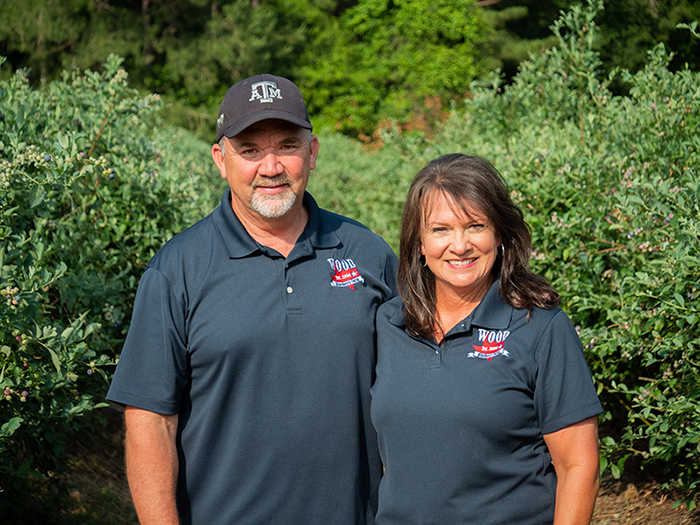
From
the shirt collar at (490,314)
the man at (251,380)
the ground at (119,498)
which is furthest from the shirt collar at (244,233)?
the ground at (119,498)

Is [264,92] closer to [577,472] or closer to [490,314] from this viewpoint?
[490,314]

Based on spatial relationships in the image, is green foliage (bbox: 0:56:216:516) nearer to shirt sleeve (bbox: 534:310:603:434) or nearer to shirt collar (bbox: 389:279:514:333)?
shirt collar (bbox: 389:279:514:333)

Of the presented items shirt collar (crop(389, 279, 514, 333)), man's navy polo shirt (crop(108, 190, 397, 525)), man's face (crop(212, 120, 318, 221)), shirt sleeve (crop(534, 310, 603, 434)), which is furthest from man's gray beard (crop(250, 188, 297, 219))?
shirt sleeve (crop(534, 310, 603, 434))

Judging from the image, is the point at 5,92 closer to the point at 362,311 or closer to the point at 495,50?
the point at 362,311

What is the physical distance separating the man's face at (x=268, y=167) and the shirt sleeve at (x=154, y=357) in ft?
1.55

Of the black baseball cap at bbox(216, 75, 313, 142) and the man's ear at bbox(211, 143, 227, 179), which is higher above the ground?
the black baseball cap at bbox(216, 75, 313, 142)

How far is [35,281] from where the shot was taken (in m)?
3.42

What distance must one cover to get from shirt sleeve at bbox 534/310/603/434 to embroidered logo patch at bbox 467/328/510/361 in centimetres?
12

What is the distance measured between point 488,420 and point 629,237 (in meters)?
2.35

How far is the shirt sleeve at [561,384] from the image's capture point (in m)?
2.16

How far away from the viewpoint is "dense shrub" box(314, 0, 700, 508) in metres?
3.56

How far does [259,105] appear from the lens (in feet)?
8.52

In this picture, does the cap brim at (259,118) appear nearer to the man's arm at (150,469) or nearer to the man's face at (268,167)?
the man's face at (268,167)

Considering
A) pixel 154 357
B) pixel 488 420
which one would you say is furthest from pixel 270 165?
pixel 488 420
